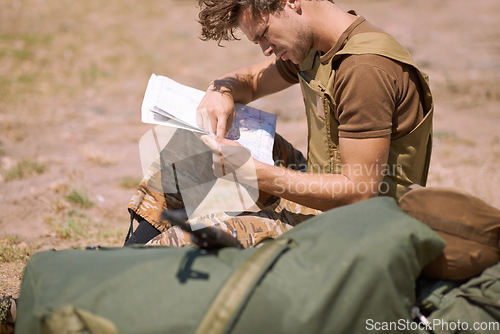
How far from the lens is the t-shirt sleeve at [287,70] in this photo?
9.17ft

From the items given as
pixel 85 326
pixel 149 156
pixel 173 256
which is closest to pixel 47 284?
pixel 85 326

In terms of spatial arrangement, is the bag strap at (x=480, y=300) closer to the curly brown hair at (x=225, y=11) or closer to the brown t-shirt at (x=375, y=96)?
the brown t-shirt at (x=375, y=96)

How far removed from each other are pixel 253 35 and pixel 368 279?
4.10 feet

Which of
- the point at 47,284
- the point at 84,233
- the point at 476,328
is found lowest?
the point at 84,233

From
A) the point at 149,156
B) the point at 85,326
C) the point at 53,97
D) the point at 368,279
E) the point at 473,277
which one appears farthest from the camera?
the point at 53,97

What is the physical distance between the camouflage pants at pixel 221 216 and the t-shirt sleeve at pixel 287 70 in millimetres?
729

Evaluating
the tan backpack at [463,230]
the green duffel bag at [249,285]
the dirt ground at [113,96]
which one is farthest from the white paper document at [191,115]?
the dirt ground at [113,96]

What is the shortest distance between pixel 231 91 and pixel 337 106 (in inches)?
31.5

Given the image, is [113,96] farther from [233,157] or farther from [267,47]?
[233,157]

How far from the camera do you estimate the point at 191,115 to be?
97.6 inches

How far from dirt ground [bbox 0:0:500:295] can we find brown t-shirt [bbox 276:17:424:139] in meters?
1.98

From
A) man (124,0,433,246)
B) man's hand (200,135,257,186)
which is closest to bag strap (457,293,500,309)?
man (124,0,433,246)

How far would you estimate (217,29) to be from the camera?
7.85 feet

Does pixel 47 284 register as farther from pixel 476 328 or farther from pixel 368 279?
pixel 476 328
